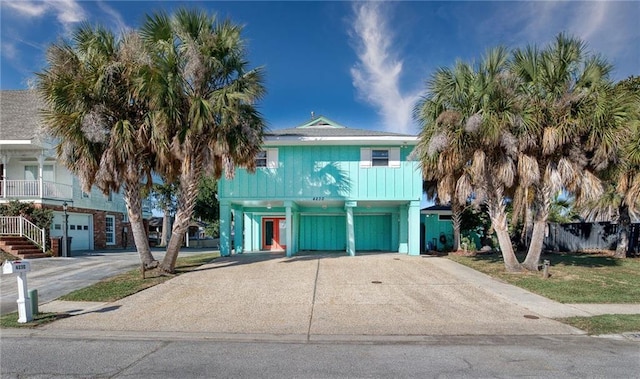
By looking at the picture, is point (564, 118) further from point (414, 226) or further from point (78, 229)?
point (78, 229)

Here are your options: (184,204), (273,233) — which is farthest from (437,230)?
(184,204)

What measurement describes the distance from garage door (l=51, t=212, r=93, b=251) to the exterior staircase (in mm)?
4448

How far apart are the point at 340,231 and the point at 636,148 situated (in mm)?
13592

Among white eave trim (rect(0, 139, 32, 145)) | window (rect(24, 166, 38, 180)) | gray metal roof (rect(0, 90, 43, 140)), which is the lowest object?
window (rect(24, 166, 38, 180))

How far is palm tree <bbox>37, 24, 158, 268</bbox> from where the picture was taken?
11.3m

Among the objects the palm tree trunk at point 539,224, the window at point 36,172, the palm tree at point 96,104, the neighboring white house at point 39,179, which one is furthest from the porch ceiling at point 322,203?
the window at point 36,172

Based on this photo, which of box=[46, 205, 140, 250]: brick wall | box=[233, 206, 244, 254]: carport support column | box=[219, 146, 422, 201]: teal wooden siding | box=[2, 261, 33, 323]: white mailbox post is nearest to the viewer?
box=[2, 261, 33, 323]: white mailbox post

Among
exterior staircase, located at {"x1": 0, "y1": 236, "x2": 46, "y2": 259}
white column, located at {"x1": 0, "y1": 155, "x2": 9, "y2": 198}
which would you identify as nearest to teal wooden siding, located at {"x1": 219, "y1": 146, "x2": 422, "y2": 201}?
exterior staircase, located at {"x1": 0, "y1": 236, "x2": 46, "y2": 259}

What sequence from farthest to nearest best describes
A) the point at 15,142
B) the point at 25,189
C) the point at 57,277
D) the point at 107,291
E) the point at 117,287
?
the point at 25,189 < the point at 15,142 < the point at 57,277 < the point at 117,287 < the point at 107,291

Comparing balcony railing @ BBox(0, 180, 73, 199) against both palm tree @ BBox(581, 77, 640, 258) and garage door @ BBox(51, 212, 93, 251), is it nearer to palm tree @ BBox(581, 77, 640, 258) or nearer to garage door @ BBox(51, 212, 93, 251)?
garage door @ BBox(51, 212, 93, 251)

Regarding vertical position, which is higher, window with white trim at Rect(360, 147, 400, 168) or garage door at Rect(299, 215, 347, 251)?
window with white trim at Rect(360, 147, 400, 168)

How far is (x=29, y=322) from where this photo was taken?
23.8 feet

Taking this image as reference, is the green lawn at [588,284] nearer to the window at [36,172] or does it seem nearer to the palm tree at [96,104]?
the palm tree at [96,104]

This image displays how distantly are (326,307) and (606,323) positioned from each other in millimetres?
5739
